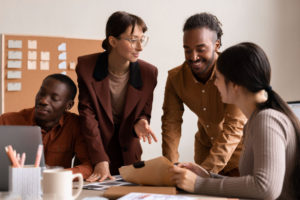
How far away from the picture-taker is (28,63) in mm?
3686

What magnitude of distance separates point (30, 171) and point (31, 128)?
19cm

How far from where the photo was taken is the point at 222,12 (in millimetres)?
4234

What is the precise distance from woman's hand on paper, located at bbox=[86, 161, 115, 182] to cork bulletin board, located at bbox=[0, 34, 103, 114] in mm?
2118

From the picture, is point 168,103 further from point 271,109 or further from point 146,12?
point 146,12

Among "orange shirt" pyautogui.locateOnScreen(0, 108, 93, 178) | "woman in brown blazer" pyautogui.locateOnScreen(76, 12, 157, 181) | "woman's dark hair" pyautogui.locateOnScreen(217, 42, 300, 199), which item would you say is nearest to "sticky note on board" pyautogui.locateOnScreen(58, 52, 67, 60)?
"woman in brown blazer" pyautogui.locateOnScreen(76, 12, 157, 181)

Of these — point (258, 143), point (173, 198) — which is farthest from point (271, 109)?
point (173, 198)

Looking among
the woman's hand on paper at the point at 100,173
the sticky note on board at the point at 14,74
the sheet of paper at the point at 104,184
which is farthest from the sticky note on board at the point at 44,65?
the sheet of paper at the point at 104,184

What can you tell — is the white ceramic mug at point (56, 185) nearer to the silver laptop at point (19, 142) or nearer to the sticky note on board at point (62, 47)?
the silver laptop at point (19, 142)

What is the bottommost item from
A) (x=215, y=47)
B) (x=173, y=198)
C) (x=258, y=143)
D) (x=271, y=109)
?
(x=173, y=198)

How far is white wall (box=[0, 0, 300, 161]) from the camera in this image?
373cm

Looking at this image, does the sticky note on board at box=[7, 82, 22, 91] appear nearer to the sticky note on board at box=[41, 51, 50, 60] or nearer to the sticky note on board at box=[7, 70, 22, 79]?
the sticky note on board at box=[7, 70, 22, 79]

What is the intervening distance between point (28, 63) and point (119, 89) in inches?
72.1

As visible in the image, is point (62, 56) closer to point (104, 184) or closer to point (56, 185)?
point (104, 184)

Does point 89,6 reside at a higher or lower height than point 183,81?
higher
